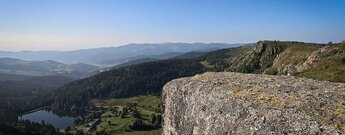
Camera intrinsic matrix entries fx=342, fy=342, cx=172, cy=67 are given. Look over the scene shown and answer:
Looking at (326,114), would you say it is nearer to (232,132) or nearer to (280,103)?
(280,103)

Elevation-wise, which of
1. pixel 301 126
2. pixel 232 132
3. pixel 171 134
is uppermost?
pixel 301 126

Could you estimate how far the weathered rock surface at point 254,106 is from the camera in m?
17.0

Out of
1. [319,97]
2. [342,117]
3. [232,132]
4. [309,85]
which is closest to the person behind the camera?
[342,117]

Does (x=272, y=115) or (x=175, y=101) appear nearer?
(x=272, y=115)

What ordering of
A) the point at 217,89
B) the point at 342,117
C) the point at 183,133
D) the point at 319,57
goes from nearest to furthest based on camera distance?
the point at 342,117 < the point at 217,89 < the point at 183,133 < the point at 319,57

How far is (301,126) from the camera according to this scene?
54.6 feet

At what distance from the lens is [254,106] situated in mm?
19719

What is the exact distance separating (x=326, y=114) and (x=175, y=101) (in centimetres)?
1446

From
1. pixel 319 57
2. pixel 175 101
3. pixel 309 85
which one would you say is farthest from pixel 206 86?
pixel 319 57

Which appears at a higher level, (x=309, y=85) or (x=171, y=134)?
(x=309, y=85)

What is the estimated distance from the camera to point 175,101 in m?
29.3

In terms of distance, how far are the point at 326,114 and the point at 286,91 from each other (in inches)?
178

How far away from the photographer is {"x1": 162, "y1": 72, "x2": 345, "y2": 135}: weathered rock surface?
17.0m

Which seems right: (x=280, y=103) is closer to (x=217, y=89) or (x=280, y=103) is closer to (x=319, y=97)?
(x=319, y=97)
